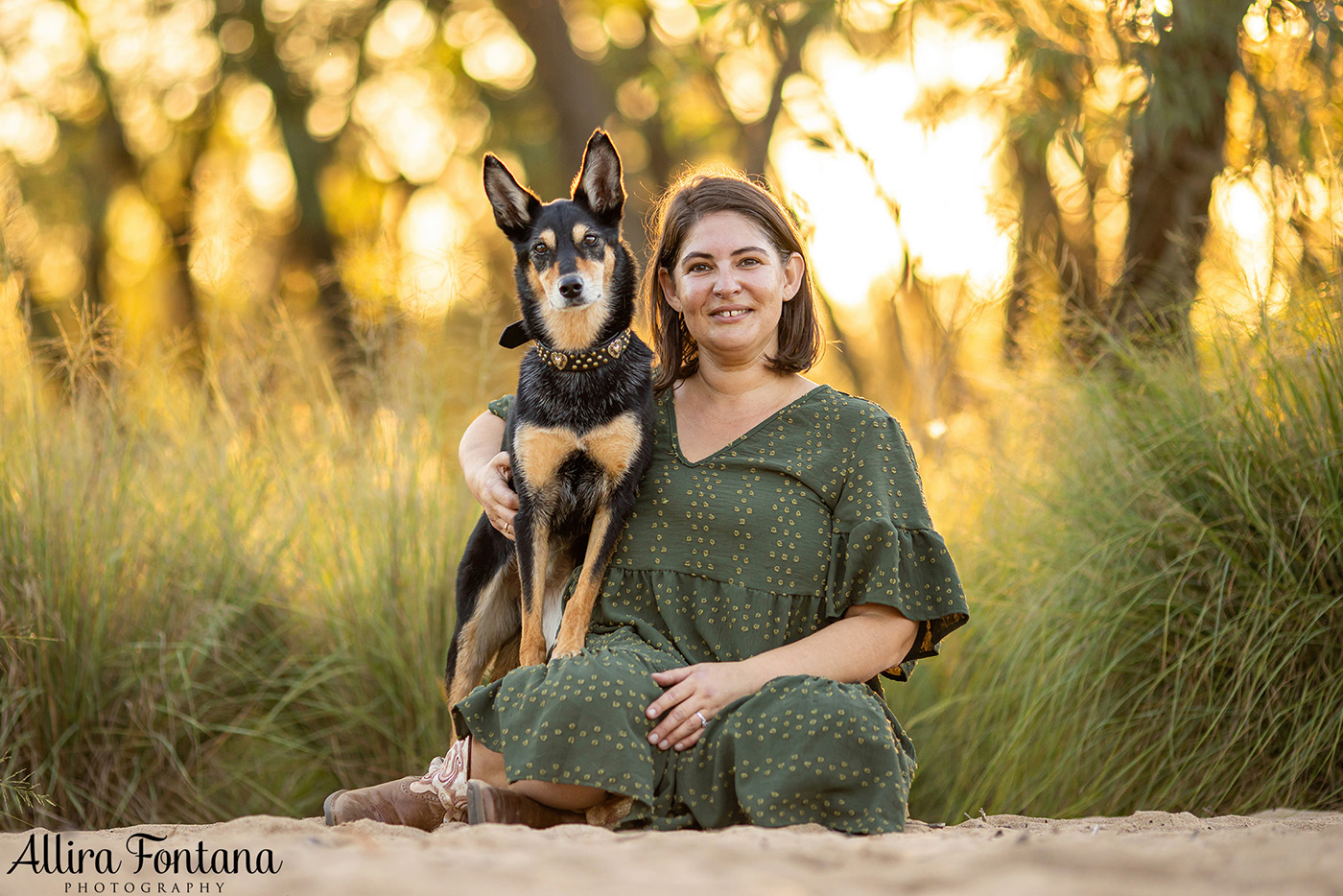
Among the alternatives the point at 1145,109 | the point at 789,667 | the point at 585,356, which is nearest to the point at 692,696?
the point at 789,667

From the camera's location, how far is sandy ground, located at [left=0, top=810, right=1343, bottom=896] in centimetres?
144

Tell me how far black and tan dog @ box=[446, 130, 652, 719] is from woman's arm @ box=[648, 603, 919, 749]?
32 centimetres

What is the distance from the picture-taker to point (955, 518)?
4.18 meters

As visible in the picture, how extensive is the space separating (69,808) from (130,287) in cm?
1330

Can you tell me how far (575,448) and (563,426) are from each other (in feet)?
0.21

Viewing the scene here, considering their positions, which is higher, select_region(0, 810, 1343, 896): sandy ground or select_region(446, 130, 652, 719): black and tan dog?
select_region(446, 130, 652, 719): black and tan dog

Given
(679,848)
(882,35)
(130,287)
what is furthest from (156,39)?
(679,848)

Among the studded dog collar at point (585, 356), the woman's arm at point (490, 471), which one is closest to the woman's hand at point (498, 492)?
the woman's arm at point (490, 471)

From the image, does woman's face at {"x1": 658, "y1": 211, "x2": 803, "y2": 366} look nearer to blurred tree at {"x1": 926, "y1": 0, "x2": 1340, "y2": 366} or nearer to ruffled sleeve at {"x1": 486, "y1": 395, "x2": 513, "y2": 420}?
ruffled sleeve at {"x1": 486, "y1": 395, "x2": 513, "y2": 420}

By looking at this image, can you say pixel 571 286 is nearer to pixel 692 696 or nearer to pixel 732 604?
pixel 732 604

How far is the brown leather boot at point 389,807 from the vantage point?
2350mm

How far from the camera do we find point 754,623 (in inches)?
96.0

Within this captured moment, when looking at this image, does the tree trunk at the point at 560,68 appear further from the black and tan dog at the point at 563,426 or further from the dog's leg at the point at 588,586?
the dog's leg at the point at 588,586

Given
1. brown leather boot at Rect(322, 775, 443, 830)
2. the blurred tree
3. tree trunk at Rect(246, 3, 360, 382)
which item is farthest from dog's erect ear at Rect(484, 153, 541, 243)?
tree trunk at Rect(246, 3, 360, 382)
